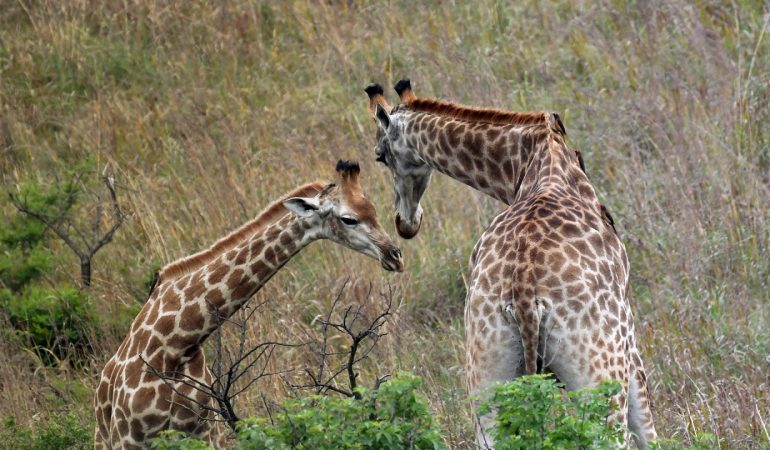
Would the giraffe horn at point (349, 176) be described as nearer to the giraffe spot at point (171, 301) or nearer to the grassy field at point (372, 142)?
the giraffe spot at point (171, 301)

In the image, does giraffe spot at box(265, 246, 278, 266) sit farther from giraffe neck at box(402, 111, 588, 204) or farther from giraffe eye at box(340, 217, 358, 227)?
giraffe neck at box(402, 111, 588, 204)

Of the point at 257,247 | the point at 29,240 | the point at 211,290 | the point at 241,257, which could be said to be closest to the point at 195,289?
the point at 211,290

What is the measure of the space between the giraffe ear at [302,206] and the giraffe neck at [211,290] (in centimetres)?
8

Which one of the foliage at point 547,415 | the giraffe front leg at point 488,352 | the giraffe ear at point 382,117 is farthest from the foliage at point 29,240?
the foliage at point 547,415

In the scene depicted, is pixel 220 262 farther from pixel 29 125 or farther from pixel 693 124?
pixel 29 125

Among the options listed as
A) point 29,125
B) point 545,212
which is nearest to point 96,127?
point 29,125

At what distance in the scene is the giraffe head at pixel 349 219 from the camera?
6941 millimetres

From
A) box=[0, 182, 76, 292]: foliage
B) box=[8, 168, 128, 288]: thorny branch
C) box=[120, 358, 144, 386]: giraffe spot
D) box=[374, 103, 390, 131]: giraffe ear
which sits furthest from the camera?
box=[0, 182, 76, 292]: foliage

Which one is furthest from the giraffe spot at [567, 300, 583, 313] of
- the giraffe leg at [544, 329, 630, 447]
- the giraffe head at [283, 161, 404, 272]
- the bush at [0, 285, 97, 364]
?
the bush at [0, 285, 97, 364]

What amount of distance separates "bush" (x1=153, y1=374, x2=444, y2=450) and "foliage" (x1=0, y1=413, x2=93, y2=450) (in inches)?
110

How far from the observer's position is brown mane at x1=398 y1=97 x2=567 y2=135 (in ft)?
23.2

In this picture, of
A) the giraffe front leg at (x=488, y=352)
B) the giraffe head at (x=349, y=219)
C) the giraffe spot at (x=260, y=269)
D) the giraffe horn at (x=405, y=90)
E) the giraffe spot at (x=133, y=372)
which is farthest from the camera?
the giraffe horn at (x=405, y=90)

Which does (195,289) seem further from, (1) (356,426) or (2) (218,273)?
(1) (356,426)

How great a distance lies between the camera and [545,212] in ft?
19.6
